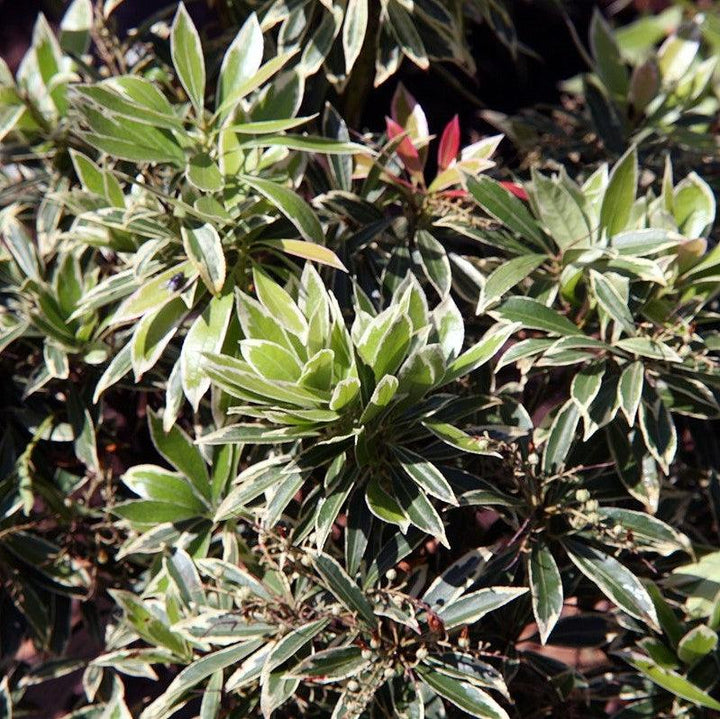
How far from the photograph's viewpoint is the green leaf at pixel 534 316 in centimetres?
126

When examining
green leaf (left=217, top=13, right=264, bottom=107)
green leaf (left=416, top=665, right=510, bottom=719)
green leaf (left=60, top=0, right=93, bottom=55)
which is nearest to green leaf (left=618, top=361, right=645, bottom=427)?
green leaf (left=416, top=665, right=510, bottom=719)

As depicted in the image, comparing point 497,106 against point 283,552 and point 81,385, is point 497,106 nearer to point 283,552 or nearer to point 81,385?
point 81,385

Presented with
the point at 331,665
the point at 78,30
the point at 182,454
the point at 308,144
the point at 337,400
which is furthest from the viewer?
the point at 78,30

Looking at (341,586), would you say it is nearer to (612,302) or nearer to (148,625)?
(148,625)

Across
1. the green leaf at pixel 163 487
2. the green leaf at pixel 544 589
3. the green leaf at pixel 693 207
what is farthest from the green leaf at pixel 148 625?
the green leaf at pixel 693 207

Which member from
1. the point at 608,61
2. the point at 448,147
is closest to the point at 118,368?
the point at 448,147

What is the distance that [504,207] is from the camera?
4.34 ft

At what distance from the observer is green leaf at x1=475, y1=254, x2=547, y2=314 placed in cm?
123

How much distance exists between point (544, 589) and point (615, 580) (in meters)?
0.09

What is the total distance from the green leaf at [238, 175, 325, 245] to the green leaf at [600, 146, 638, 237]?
414 millimetres

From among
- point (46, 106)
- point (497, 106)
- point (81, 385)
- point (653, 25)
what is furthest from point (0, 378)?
point (653, 25)

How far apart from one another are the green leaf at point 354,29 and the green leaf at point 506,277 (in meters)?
0.40

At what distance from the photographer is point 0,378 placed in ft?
5.11

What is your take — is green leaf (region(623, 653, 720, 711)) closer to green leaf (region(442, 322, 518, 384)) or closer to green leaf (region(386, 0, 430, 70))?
green leaf (region(442, 322, 518, 384))
